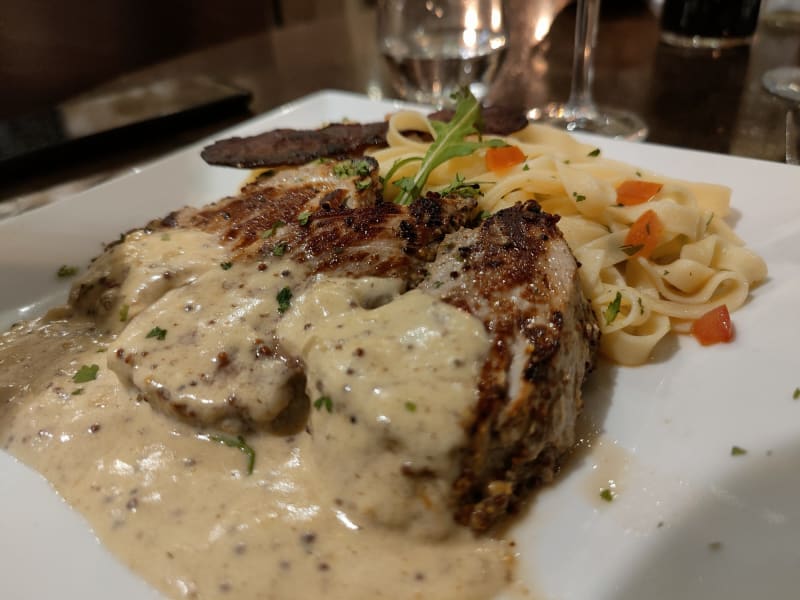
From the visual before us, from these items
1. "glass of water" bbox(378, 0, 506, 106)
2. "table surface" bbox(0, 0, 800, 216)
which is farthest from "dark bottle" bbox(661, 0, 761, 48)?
"glass of water" bbox(378, 0, 506, 106)

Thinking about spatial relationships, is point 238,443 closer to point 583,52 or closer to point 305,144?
point 305,144

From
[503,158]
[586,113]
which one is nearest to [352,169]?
[503,158]

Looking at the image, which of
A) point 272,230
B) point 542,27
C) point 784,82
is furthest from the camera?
point 542,27

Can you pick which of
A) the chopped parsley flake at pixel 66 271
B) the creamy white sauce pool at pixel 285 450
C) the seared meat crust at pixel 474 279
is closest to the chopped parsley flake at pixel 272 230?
the seared meat crust at pixel 474 279

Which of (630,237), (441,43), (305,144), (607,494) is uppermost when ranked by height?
(441,43)

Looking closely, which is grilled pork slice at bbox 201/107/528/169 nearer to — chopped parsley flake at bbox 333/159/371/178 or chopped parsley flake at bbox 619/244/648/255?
chopped parsley flake at bbox 333/159/371/178

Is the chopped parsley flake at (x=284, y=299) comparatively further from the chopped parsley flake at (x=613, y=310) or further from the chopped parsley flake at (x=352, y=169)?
the chopped parsley flake at (x=613, y=310)
